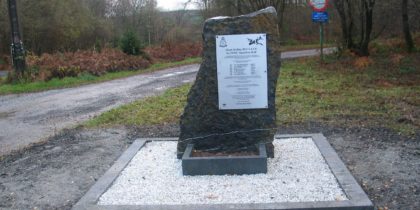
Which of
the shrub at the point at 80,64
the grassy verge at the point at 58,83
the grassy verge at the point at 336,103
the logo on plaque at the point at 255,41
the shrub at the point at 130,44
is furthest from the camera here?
the shrub at the point at 130,44

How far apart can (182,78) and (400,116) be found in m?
10.2

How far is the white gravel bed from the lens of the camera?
5.08 meters

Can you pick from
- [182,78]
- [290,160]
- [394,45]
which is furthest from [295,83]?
[394,45]

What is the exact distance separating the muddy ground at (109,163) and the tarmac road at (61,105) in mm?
1036

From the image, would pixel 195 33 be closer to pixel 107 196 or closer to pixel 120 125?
pixel 120 125

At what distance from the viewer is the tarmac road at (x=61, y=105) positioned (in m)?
9.37

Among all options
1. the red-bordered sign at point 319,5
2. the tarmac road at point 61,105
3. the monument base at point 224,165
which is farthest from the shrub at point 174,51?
the monument base at point 224,165

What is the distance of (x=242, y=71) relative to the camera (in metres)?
6.35

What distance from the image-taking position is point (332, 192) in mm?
5102

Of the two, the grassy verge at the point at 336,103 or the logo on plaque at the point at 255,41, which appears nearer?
the logo on plaque at the point at 255,41

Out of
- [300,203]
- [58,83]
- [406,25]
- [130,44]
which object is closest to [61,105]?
[58,83]

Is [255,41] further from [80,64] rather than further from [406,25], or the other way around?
[406,25]

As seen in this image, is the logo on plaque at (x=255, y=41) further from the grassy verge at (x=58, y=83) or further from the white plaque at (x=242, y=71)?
the grassy verge at (x=58, y=83)

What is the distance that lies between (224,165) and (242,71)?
128 centimetres
